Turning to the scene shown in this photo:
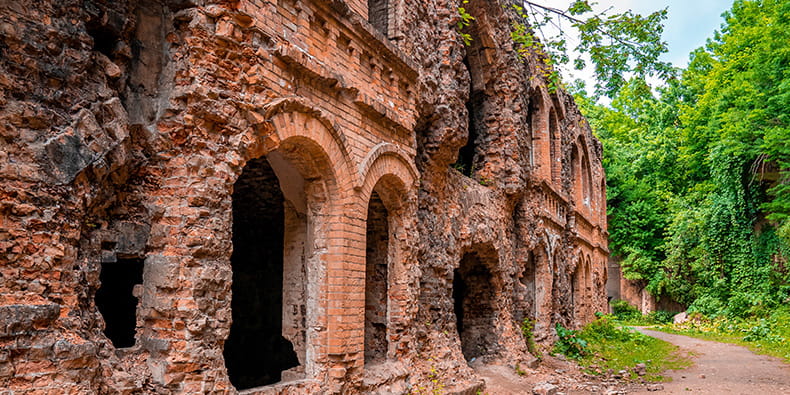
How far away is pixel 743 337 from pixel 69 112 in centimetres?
2308

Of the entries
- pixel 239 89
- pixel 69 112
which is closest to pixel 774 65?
pixel 239 89

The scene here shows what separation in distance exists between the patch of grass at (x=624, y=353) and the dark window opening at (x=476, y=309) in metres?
3.40

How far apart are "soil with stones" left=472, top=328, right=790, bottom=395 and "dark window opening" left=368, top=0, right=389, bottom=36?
20.5 ft

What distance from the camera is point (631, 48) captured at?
9375 millimetres

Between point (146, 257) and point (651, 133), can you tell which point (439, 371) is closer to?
point (146, 257)

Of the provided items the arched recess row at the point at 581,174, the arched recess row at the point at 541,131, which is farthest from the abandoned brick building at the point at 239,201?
the arched recess row at the point at 581,174

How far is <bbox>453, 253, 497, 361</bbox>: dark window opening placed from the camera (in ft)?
40.7

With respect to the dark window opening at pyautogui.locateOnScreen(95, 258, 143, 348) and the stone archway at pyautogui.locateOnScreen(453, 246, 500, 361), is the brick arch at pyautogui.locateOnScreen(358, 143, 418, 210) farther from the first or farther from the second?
the stone archway at pyautogui.locateOnScreen(453, 246, 500, 361)

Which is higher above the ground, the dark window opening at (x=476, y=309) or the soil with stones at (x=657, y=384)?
the dark window opening at (x=476, y=309)

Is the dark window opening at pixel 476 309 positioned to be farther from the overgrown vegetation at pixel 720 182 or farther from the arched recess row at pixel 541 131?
the overgrown vegetation at pixel 720 182

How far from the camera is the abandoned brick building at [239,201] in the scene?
13.0ft

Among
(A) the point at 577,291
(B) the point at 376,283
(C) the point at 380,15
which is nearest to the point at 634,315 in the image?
(A) the point at 577,291

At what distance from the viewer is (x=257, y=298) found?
10180 millimetres

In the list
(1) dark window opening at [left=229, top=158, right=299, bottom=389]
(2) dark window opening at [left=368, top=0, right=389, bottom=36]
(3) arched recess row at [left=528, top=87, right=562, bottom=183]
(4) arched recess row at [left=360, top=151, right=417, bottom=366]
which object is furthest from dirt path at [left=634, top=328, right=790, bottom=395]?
(2) dark window opening at [left=368, top=0, right=389, bottom=36]
